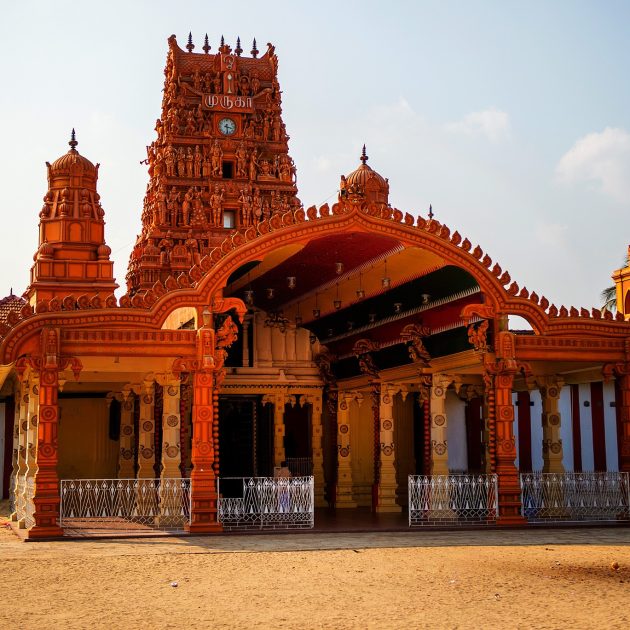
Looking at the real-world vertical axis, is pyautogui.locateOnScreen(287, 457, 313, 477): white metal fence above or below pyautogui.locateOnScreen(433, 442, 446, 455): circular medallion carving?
below

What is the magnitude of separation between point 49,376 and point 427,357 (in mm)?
8223

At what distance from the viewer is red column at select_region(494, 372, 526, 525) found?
1850 cm

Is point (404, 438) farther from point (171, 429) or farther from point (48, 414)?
point (48, 414)

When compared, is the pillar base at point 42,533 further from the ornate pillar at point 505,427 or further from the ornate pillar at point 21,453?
the ornate pillar at point 505,427

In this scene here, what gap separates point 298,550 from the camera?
15078 millimetres

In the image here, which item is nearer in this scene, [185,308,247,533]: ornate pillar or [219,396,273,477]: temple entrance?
[185,308,247,533]: ornate pillar

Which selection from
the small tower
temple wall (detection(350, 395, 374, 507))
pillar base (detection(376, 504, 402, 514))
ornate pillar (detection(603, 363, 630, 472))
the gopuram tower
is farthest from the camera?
the gopuram tower

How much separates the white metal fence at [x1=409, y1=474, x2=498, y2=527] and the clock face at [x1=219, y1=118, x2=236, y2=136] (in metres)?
→ 16.7

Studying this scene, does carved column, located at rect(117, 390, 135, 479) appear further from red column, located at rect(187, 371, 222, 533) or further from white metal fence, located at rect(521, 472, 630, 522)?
white metal fence, located at rect(521, 472, 630, 522)

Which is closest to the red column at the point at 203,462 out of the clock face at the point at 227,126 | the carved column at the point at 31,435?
the carved column at the point at 31,435

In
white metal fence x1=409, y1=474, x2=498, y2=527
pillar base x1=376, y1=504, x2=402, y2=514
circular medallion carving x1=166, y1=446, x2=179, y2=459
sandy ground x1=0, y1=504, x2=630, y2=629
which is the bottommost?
sandy ground x1=0, y1=504, x2=630, y2=629

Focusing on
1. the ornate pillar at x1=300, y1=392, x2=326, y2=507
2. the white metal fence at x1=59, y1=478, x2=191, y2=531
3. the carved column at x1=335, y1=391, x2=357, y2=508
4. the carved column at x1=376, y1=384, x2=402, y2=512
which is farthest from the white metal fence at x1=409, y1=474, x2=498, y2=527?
the ornate pillar at x1=300, y1=392, x2=326, y2=507

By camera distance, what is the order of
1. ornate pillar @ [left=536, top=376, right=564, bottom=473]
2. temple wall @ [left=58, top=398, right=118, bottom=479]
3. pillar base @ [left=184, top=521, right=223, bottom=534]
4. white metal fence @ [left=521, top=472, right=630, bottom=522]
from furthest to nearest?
temple wall @ [left=58, top=398, right=118, bottom=479]
ornate pillar @ [left=536, top=376, right=564, bottom=473]
white metal fence @ [left=521, top=472, right=630, bottom=522]
pillar base @ [left=184, top=521, right=223, bottom=534]

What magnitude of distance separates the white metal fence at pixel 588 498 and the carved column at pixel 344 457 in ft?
20.3
